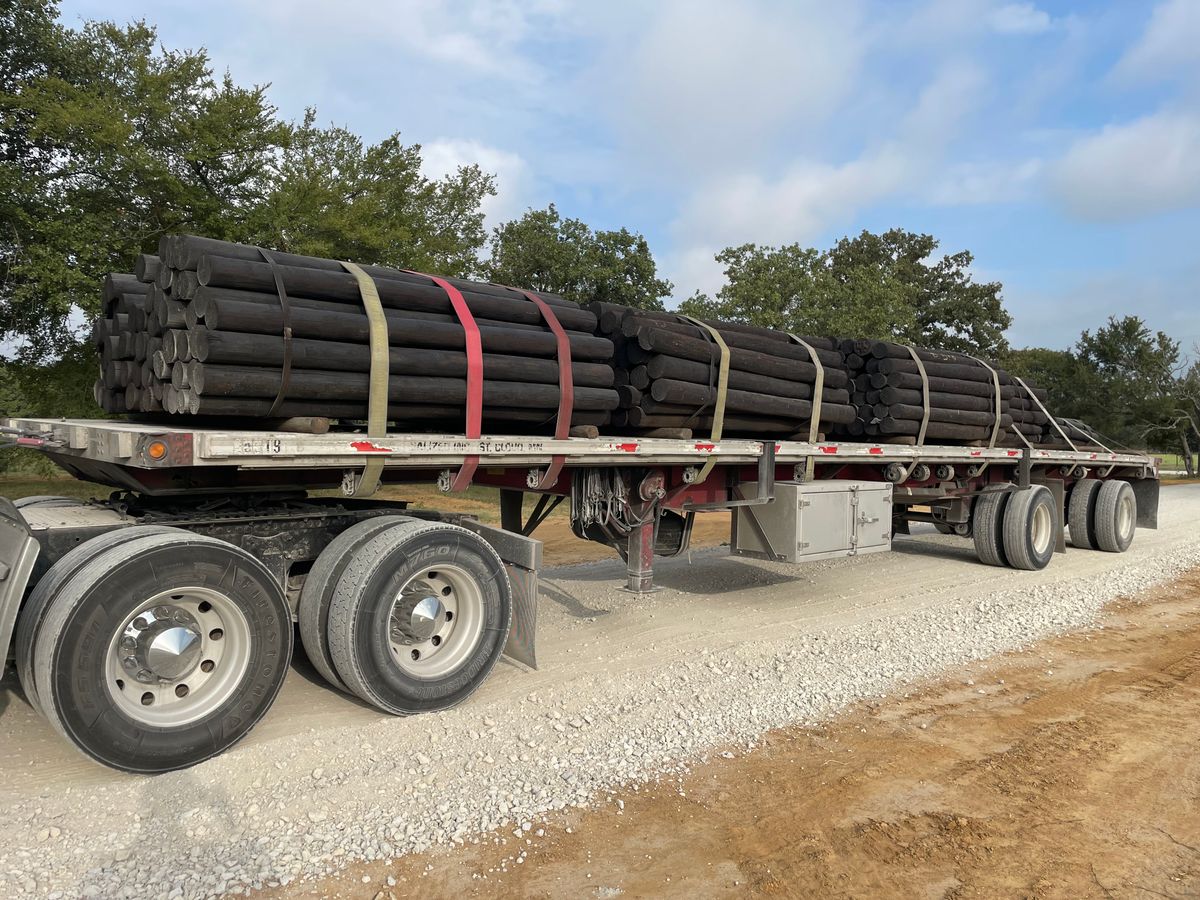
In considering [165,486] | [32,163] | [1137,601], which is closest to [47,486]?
[32,163]

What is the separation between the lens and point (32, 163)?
18047 millimetres

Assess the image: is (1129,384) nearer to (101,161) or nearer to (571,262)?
(571,262)

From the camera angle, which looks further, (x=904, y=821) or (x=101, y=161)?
(x=101, y=161)

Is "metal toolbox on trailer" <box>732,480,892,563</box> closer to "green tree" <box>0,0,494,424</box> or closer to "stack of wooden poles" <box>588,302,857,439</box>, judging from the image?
"stack of wooden poles" <box>588,302,857,439</box>

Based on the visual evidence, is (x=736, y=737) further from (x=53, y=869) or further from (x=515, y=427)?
(x=53, y=869)

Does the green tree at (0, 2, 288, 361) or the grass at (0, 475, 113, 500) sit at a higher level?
the green tree at (0, 2, 288, 361)

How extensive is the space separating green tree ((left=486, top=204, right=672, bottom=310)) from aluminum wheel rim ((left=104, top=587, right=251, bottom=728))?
72.7ft

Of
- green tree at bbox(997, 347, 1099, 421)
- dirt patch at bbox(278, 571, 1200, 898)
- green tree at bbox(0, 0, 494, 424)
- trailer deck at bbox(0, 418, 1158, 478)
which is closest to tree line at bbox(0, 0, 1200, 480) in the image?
green tree at bbox(0, 0, 494, 424)

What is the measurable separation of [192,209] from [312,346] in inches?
596

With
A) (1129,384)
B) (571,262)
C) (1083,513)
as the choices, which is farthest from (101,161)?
(1129,384)

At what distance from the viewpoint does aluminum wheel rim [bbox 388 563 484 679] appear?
15.3 ft

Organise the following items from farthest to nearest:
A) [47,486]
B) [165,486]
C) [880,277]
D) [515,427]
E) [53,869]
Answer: [880,277]
[47,486]
[515,427]
[165,486]
[53,869]

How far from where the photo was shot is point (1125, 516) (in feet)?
40.6

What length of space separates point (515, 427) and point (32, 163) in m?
18.5
